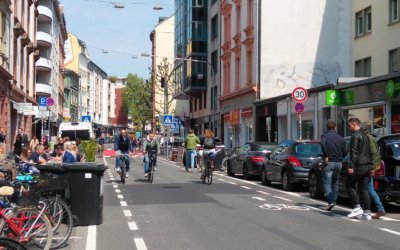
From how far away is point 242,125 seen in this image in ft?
140

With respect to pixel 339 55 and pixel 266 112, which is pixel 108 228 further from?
pixel 339 55

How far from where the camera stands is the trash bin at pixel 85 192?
9742mm

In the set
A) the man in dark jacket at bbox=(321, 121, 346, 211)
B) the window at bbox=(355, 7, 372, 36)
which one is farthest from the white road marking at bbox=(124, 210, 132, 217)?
the window at bbox=(355, 7, 372, 36)

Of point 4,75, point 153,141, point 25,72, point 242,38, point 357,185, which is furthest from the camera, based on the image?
point 242,38

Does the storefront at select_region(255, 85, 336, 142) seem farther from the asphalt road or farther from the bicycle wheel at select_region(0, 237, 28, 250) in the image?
the bicycle wheel at select_region(0, 237, 28, 250)

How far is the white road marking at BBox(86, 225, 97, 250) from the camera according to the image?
8.15 meters

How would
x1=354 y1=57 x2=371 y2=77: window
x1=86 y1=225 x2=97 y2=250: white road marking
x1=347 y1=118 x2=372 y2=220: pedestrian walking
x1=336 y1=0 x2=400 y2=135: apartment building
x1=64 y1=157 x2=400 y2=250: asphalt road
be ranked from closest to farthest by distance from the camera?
x1=86 y1=225 x2=97 y2=250: white road marking
x1=64 y1=157 x2=400 y2=250: asphalt road
x1=347 y1=118 x2=372 y2=220: pedestrian walking
x1=336 y1=0 x2=400 y2=135: apartment building
x1=354 y1=57 x2=371 y2=77: window

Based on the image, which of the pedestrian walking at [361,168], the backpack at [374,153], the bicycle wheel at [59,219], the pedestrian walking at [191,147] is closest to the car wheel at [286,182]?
the pedestrian walking at [361,168]

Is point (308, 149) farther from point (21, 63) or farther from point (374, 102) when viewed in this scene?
point (21, 63)

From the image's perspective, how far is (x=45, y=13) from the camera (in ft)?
179

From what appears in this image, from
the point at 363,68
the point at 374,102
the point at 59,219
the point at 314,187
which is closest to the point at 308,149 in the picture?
the point at 314,187

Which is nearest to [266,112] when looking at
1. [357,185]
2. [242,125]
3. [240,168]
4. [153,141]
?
[242,125]

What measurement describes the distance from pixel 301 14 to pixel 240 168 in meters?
19.3

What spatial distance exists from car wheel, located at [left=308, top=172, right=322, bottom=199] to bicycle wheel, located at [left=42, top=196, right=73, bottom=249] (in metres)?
7.71
